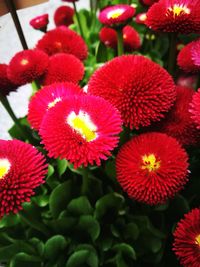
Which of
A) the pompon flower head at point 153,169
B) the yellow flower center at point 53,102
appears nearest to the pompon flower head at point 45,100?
the yellow flower center at point 53,102

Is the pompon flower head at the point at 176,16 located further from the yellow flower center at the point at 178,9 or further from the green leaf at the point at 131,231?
the green leaf at the point at 131,231

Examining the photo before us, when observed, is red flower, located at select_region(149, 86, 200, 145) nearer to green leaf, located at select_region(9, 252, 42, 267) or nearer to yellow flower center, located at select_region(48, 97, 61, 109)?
yellow flower center, located at select_region(48, 97, 61, 109)

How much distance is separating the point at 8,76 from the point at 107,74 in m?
0.21

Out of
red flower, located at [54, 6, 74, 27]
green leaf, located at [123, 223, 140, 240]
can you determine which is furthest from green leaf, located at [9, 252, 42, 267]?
red flower, located at [54, 6, 74, 27]

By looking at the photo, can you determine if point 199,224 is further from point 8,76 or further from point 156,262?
point 8,76

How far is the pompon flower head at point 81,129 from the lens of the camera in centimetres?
32

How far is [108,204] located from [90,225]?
0.04 meters

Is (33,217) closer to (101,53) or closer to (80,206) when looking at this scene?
(80,206)

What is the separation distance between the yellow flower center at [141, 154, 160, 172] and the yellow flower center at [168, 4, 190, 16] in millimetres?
204

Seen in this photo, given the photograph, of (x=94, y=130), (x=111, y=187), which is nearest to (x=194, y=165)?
(x=111, y=187)

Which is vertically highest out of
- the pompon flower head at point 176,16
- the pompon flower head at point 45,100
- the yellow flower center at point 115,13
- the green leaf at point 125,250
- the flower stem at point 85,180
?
the pompon flower head at point 176,16

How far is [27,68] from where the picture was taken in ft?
1.80

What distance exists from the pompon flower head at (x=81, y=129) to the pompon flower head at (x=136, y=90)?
3cm

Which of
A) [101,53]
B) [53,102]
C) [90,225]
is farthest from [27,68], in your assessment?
[101,53]
